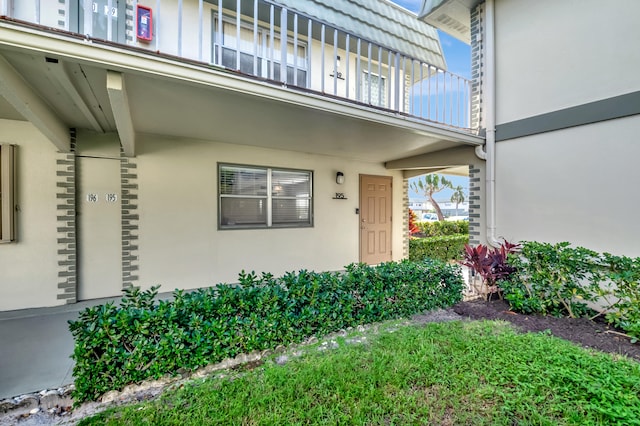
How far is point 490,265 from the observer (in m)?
3.68

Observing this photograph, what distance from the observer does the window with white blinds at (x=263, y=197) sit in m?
4.87

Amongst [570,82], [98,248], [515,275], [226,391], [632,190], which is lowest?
[226,391]

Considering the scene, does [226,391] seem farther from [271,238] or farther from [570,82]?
[570,82]

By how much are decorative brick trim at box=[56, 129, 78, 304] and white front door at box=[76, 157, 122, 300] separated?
114 mm

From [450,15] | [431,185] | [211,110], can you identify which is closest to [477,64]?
[450,15]

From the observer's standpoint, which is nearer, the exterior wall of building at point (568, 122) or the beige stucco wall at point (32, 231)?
Answer: the exterior wall of building at point (568, 122)

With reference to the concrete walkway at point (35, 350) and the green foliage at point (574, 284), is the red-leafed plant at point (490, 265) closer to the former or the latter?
the green foliage at point (574, 284)

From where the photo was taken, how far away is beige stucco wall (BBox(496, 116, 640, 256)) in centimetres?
317

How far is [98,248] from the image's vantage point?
157 inches

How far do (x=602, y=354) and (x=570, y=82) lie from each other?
10.8ft

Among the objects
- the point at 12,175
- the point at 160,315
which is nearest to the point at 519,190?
the point at 160,315

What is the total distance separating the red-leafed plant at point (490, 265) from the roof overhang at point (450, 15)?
3.95 metres

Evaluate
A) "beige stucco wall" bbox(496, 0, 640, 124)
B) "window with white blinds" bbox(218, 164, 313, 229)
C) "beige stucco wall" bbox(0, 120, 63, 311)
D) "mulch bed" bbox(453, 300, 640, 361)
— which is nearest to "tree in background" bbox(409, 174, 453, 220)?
"beige stucco wall" bbox(496, 0, 640, 124)

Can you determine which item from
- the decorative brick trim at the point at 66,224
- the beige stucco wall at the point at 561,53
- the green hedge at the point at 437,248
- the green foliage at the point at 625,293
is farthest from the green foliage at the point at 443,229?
the decorative brick trim at the point at 66,224
